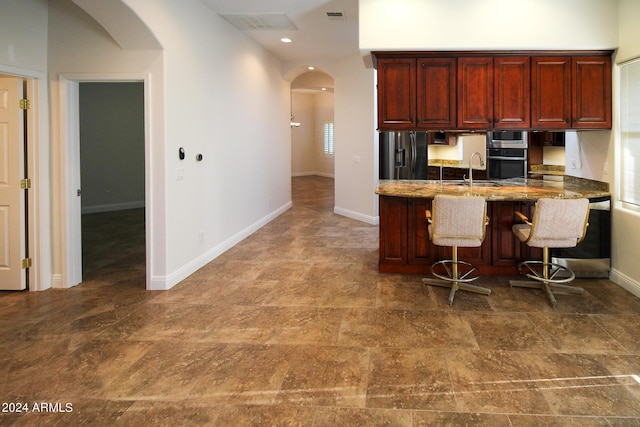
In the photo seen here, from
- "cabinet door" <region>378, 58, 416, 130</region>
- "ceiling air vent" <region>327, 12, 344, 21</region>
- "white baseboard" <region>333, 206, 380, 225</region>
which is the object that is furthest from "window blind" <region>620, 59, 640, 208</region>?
"white baseboard" <region>333, 206, 380, 225</region>

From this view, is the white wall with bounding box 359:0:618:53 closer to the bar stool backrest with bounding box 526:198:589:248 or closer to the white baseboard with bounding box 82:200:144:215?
the bar stool backrest with bounding box 526:198:589:248

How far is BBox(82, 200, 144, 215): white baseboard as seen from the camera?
10195 mm

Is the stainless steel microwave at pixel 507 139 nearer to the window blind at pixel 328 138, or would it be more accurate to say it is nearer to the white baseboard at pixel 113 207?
the white baseboard at pixel 113 207

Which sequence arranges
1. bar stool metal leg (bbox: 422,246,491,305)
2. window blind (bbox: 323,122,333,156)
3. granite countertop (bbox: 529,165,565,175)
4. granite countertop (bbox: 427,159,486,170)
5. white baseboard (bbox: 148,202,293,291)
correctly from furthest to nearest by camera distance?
window blind (bbox: 323,122,333,156) → granite countertop (bbox: 427,159,486,170) → granite countertop (bbox: 529,165,565,175) → white baseboard (bbox: 148,202,293,291) → bar stool metal leg (bbox: 422,246,491,305)

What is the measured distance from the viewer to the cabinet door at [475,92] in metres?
5.00

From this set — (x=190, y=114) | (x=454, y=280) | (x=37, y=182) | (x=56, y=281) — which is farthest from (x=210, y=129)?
(x=454, y=280)

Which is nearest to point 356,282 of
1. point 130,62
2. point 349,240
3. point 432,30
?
point 349,240

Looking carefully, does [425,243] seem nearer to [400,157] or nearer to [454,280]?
[454,280]

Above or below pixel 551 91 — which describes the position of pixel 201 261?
below

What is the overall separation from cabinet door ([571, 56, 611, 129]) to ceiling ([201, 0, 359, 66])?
2.53 m

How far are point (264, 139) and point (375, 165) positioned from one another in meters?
1.97

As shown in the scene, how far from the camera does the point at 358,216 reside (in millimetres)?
8789

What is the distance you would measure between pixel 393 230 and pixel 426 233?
0.34 meters

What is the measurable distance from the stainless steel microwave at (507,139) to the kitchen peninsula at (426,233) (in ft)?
2.85
